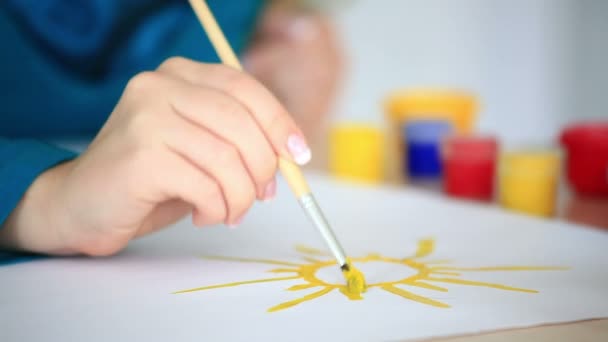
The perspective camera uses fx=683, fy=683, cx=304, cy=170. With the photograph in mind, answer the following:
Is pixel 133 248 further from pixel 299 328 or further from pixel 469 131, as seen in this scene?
pixel 469 131

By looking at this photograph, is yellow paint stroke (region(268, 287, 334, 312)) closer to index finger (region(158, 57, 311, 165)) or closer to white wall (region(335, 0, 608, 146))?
index finger (region(158, 57, 311, 165))

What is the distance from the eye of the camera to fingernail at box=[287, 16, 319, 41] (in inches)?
43.2

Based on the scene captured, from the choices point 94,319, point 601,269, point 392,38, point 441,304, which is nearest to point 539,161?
point 601,269

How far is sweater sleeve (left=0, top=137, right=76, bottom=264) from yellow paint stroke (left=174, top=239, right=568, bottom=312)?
129 millimetres

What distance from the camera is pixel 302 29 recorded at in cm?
111

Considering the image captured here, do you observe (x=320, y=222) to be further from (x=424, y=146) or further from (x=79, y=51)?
(x=79, y=51)

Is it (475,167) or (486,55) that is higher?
(475,167)

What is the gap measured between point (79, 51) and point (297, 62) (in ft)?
1.08

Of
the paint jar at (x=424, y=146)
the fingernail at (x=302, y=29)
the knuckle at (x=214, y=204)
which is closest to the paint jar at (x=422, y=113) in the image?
the paint jar at (x=424, y=146)

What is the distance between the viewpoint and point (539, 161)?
0.66 metres

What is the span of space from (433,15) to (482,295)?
1676mm

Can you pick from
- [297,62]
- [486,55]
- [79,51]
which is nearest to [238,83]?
[79,51]

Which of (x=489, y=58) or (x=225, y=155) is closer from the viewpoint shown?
(x=225, y=155)

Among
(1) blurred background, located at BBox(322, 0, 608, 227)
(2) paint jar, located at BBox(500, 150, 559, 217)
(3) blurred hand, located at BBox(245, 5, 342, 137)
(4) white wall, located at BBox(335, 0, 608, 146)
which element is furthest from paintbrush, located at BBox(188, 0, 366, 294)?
(4) white wall, located at BBox(335, 0, 608, 146)
